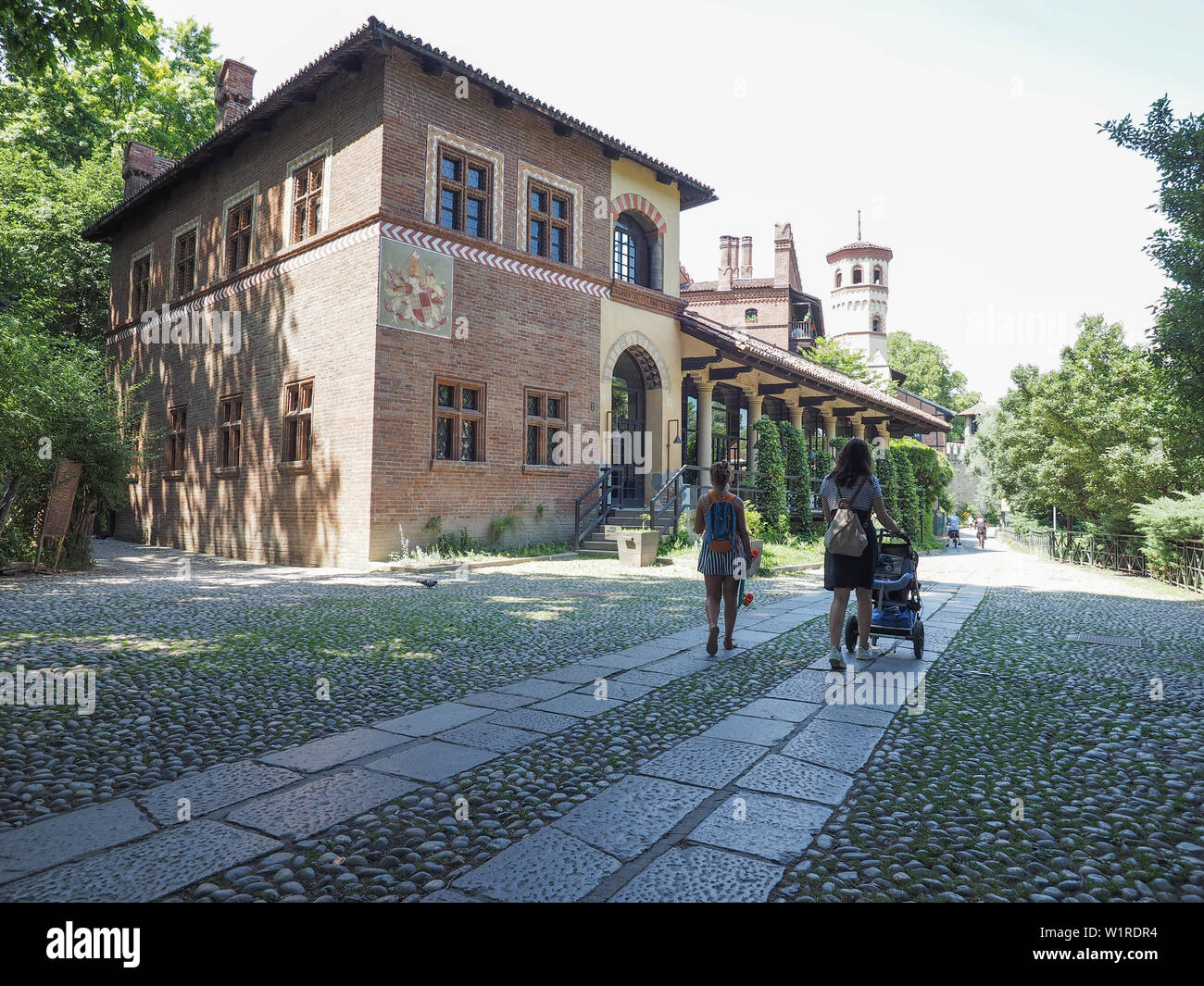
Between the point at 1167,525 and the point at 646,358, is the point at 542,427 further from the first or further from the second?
the point at 1167,525

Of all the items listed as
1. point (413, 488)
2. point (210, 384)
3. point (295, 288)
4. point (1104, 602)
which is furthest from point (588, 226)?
point (1104, 602)

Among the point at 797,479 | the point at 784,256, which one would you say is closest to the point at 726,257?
the point at 784,256

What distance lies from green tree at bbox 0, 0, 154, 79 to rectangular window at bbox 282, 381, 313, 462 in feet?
26.4

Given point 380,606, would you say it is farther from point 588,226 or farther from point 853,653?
point 588,226

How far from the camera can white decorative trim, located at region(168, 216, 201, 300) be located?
18469 mm

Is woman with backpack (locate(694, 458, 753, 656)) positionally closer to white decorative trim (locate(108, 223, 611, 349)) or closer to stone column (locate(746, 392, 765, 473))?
white decorative trim (locate(108, 223, 611, 349))

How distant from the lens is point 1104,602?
10.8 meters

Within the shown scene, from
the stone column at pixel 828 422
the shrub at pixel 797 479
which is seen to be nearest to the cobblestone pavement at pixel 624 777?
the shrub at pixel 797 479

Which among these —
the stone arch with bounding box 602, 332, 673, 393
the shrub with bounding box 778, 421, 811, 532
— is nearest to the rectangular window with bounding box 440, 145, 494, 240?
the stone arch with bounding box 602, 332, 673, 393

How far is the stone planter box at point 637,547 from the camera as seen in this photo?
1417cm

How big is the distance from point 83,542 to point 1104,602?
1577 centimetres

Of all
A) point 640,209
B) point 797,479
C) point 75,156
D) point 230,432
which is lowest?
point 797,479

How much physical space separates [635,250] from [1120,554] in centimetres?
1378

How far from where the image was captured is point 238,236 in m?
17.3
